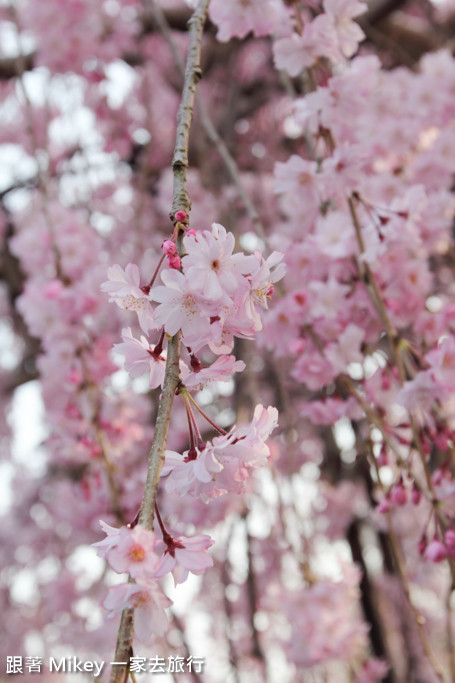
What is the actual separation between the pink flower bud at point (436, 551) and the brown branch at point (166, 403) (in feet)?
2.19

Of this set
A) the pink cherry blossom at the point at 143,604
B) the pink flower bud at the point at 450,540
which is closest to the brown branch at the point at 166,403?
the pink cherry blossom at the point at 143,604

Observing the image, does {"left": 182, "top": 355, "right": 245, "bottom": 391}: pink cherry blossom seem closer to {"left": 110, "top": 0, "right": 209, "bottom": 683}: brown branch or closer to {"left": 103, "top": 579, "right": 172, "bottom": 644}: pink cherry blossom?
{"left": 110, "top": 0, "right": 209, "bottom": 683}: brown branch

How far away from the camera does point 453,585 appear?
1.05m

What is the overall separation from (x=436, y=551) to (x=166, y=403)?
0.69m

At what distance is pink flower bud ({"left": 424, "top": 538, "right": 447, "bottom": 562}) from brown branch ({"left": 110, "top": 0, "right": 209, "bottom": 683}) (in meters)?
0.67

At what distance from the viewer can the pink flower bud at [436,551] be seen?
3.42 feet

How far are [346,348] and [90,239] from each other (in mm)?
1452

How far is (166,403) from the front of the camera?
559 millimetres

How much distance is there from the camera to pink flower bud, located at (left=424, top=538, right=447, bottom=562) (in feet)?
3.42

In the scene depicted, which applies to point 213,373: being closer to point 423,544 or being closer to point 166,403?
point 166,403

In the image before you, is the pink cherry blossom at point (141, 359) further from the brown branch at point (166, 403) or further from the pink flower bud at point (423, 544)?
the pink flower bud at point (423, 544)

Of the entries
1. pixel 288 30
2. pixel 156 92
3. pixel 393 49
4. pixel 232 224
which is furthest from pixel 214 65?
pixel 288 30

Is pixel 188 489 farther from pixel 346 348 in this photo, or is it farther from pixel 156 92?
pixel 156 92

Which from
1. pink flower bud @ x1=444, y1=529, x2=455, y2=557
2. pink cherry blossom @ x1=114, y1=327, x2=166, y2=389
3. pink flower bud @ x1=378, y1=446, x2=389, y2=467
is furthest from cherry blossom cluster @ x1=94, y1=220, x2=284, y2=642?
pink flower bud @ x1=378, y1=446, x2=389, y2=467
